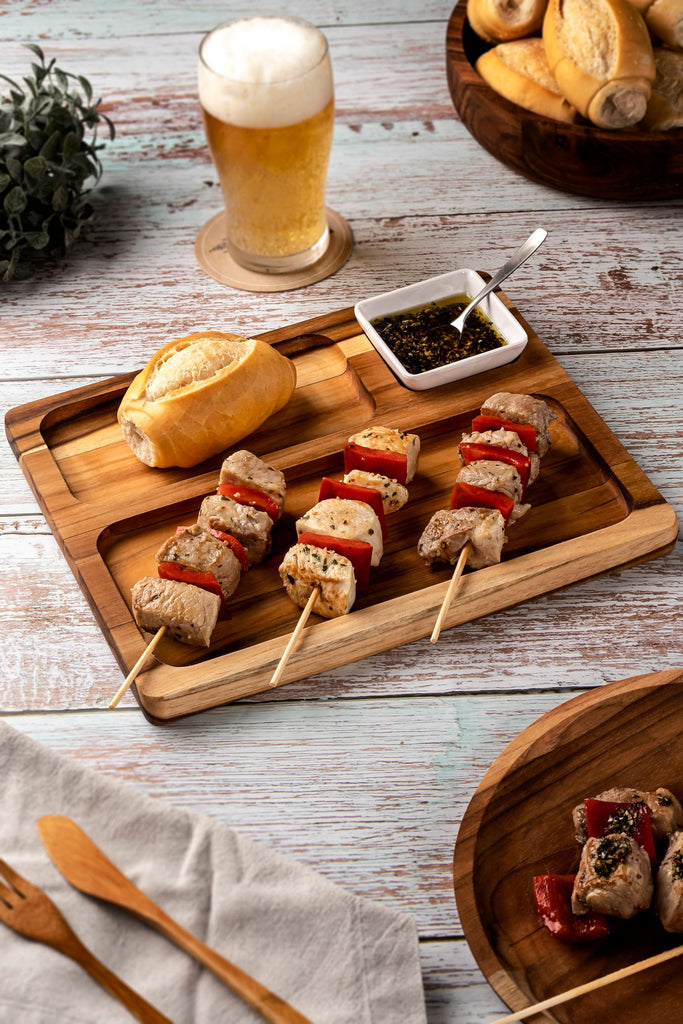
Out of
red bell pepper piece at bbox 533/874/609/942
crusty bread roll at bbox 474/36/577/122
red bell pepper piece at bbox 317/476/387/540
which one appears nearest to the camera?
red bell pepper piece at bbox 533/874/609/942

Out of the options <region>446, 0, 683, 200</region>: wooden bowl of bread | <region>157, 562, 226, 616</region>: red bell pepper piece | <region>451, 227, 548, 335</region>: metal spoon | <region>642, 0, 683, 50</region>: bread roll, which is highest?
<region>642, 0, 683, 50</region>: bread roll

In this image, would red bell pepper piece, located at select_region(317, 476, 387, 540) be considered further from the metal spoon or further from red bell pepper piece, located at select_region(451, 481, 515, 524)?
the metal spoon

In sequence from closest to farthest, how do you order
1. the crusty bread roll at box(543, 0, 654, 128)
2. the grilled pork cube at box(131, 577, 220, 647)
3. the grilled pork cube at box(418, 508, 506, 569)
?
the grilled pork cube at box(131, 577, 220, 647) → the grilled pork cube at box(418, 508, 506, 569) → the crusty bread roll at box(543, 0, 654, 128)

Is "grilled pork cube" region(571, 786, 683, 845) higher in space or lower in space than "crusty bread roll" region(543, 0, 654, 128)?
lower

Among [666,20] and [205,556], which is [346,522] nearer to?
[205,556]

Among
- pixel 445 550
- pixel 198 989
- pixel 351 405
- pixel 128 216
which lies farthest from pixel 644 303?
pixel 198 989

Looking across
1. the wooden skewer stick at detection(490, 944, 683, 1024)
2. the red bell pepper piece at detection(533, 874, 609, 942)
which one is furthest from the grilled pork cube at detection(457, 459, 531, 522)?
the wooden skewer stick at detection(490, 944, 683, 1024)

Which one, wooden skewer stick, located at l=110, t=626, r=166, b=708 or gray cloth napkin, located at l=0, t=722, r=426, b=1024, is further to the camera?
wooden skewer stick, located at l=110, t=626, r=166, b=708
